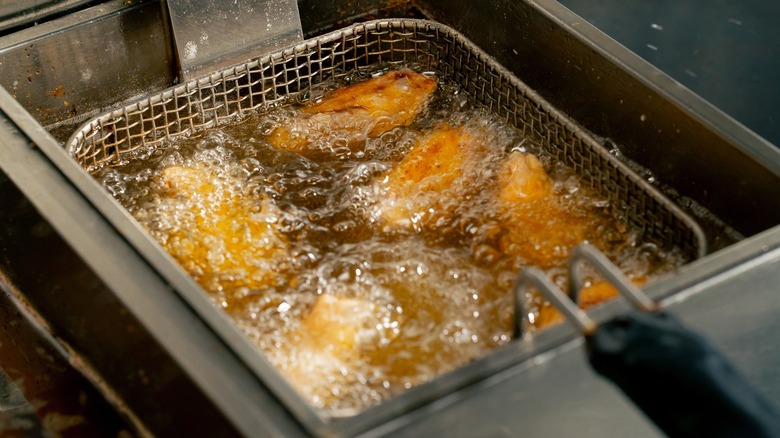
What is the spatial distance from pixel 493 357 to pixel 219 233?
72cm

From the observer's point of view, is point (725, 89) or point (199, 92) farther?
point (725, 89)

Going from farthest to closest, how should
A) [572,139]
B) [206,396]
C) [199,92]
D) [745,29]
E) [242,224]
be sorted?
[745,29] < [199,92] < [572,139] < [242,224] < [206,396]

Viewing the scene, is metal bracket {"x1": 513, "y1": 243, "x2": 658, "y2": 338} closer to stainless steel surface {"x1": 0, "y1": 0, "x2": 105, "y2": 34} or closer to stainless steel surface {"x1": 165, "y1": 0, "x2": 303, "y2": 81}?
stainless steel surface {"x1": 165, "y1": 0, "x2": 303, "y2": 81}

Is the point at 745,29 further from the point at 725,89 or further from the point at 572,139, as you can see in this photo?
the point at 572,139

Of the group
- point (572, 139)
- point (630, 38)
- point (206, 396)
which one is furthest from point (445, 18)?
point (206, 396)

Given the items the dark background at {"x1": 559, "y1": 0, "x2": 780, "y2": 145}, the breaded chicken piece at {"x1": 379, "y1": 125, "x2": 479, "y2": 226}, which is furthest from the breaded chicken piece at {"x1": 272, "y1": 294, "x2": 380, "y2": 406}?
the dark background at {"x1": 559, "y1": 0, "x2": 780, "y2": 145}

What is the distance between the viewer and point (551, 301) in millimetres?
1162

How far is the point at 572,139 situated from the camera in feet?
6.07

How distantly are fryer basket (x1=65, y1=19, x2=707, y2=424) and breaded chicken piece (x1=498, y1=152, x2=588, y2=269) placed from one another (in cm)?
9

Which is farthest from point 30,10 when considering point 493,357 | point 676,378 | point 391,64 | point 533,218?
point 676,378

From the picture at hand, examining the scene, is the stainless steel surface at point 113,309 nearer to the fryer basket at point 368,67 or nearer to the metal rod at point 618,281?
the fryer basket at point 368,67

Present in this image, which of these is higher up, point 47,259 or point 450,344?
point 47,259

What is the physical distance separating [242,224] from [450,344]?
480 mm

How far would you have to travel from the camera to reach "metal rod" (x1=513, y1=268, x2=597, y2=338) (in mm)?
1128
